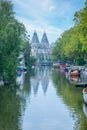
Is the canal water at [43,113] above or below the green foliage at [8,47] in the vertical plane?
below

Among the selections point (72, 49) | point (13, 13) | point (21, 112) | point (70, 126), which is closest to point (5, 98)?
point (21, 112)

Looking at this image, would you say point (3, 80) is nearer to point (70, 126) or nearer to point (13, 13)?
point (13, 13)

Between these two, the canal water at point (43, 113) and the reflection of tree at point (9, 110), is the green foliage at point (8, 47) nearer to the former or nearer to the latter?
the reflection of tree at point (9, 110)

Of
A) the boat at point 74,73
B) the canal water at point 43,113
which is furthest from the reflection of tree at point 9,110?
the boat at point 74,73

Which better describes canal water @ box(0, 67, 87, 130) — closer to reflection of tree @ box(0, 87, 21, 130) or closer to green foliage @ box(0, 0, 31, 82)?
reflection of tree @ box(0, 87, 21, 130)

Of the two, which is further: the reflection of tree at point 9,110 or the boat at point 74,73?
the boat at point 74,73

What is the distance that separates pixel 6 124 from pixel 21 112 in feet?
19.9

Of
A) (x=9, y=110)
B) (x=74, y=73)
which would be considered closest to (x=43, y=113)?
(x=9, y=110)

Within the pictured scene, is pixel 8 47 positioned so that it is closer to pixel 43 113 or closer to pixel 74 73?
pixel 43 113

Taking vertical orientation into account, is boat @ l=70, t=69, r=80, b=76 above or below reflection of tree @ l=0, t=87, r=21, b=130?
above

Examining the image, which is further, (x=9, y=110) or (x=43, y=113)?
(x=9, y=110)

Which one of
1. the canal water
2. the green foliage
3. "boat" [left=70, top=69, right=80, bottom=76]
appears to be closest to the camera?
the canal water

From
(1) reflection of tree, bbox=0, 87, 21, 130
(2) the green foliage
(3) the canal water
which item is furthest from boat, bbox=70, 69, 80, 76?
(3) the canal water

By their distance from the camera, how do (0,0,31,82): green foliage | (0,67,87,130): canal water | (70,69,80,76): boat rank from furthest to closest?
(70,69,80,76): boat
(0,0,31,82): green foliage
(0,67,87,130): canal water
